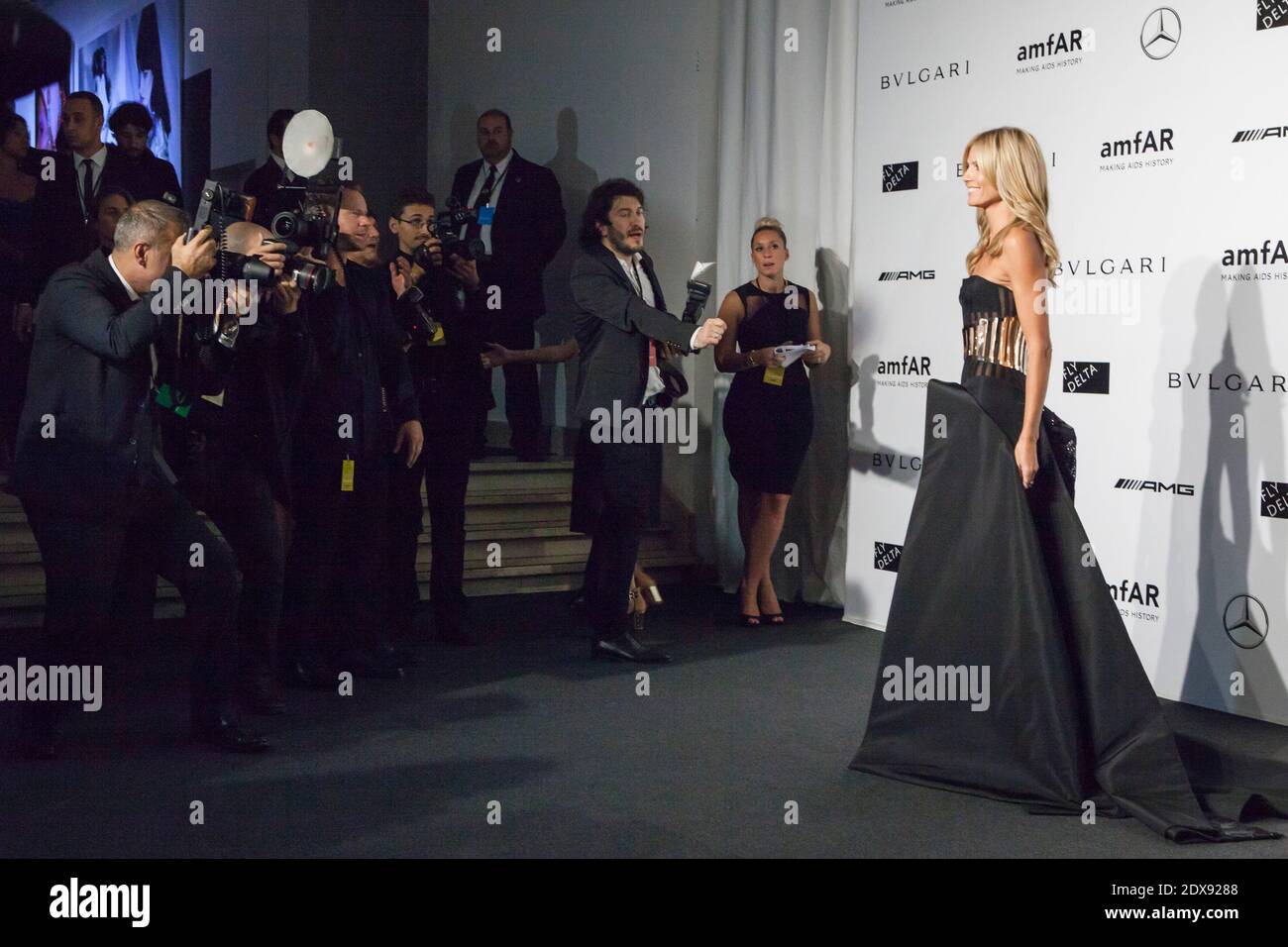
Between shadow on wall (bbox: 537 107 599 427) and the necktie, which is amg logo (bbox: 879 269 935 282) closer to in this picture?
shadow on wall (bbox: 537 107 599 427)

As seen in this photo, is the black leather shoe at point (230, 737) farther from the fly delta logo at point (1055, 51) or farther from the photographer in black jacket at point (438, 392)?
the fly delta logo at point (1055, 51)

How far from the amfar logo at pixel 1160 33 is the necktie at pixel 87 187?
4.53 meters

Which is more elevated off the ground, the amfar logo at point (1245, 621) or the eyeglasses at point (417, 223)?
the eyeglasses at point (417, 223)

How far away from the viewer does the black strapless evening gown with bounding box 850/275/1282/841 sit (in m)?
3.56

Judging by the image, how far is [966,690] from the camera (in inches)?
145

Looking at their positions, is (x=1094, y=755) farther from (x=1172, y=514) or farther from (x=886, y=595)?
(x=886, y=595)

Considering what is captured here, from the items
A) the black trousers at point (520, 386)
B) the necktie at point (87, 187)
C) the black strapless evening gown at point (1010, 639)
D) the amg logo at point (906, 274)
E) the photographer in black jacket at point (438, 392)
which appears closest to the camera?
the black strapless evening gown at point (1010, 639)

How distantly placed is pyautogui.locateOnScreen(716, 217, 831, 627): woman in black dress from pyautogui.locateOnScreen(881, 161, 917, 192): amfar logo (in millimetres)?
507

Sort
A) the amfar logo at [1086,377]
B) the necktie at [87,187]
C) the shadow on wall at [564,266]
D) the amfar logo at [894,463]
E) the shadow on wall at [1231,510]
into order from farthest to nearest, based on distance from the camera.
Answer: the shadow on wall at [564,266]
the necktie at [87,187]
the amfar logo at [894,463]
the amfar logo at [1086,377]
the shadow on wall at [1231,510]

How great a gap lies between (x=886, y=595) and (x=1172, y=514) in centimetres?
148

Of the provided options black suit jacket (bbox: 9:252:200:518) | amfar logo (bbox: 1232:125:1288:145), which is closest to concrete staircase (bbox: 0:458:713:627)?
black suit jacket (bbox: 9:252:200:518)

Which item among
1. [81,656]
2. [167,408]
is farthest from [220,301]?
[81,656]

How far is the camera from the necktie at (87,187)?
20.7ft

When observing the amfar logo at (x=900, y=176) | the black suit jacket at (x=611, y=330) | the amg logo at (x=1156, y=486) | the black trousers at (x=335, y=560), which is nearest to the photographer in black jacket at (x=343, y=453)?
the black trousers at (x=335, y=560)
